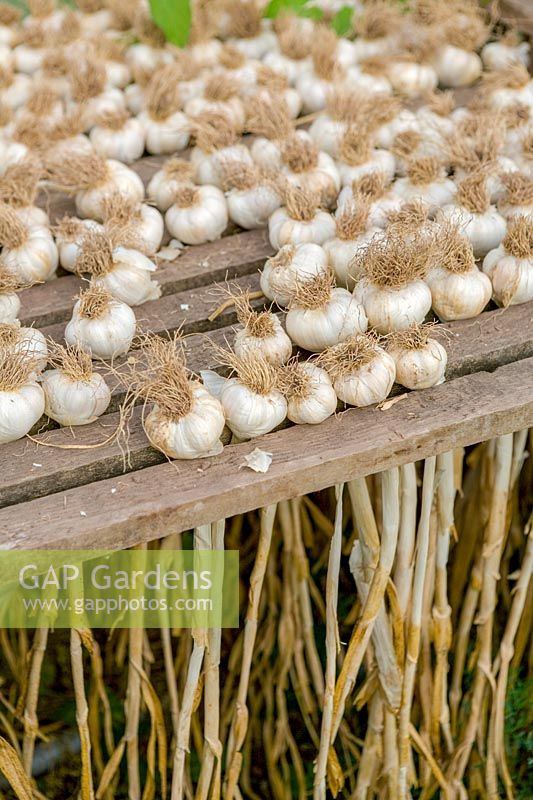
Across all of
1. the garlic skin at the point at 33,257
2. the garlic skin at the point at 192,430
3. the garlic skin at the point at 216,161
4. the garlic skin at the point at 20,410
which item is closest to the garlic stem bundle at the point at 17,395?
the garlic skin at the point at 20,410

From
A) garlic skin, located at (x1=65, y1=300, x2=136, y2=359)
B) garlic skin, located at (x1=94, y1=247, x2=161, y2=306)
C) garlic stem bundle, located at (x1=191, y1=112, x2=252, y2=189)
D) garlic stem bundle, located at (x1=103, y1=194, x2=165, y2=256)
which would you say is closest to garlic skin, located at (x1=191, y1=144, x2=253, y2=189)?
garlic stem bundle, located at (x1=191, y1=112, x2=252, y2=189)

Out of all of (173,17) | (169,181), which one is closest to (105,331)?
(169,181)

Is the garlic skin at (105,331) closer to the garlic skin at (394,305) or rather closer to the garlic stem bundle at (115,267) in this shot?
the garlic stem bundle at (115,267)

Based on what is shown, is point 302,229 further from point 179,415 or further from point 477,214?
point 179,415

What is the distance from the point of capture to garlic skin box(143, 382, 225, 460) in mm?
850

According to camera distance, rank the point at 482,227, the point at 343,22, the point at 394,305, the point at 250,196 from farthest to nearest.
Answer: the point at 343,22 → the point at 250,196 → the point at 482,227 → the point at 394,305

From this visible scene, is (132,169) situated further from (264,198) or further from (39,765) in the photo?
(39,765)

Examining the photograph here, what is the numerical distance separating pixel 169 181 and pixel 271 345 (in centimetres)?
40

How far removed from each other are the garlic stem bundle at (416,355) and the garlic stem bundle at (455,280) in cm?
9

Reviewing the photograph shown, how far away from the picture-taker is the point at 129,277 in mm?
1043

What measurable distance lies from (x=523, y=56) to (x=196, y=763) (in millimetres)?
1296

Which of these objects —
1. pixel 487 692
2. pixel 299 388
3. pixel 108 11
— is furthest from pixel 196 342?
pixel 108 11

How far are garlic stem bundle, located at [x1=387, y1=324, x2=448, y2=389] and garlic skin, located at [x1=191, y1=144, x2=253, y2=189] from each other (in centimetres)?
43

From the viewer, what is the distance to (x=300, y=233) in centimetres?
110
